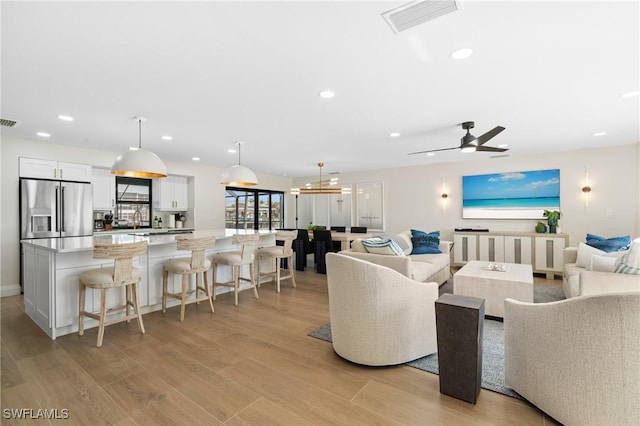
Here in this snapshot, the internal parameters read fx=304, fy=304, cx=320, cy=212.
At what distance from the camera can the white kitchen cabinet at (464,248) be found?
656 cm

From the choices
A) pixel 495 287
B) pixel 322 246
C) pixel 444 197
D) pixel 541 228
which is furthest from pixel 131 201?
pixel 541 228

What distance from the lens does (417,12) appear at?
181cm

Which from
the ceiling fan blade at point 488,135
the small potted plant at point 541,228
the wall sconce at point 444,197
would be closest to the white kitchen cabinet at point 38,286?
the ceiling fan blade at point 488,135

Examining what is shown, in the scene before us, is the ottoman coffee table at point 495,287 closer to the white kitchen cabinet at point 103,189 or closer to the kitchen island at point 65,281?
the kitchen island at point 65,281

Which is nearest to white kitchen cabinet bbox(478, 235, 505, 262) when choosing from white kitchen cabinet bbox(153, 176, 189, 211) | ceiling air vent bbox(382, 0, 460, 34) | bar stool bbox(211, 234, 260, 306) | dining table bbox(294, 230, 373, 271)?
dining table bbox(294, 230, 373, 271)

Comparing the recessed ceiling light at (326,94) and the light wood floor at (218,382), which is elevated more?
the recessed ceiling light at (326,94)

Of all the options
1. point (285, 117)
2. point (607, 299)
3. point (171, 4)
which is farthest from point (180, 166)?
point (607, 299)

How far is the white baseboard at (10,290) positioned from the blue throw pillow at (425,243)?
656 cm

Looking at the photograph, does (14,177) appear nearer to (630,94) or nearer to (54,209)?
(54,209)

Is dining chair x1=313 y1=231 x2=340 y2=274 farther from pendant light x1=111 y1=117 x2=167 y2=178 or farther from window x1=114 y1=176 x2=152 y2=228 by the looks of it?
window x1=114 y1=176 x2=152 y2=228

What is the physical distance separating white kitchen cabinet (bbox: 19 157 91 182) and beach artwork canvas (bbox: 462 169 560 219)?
771cm

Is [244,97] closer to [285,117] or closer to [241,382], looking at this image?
[285,117]

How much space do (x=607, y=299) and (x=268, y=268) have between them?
4.62 m

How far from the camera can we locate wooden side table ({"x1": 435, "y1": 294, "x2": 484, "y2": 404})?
1.99m
